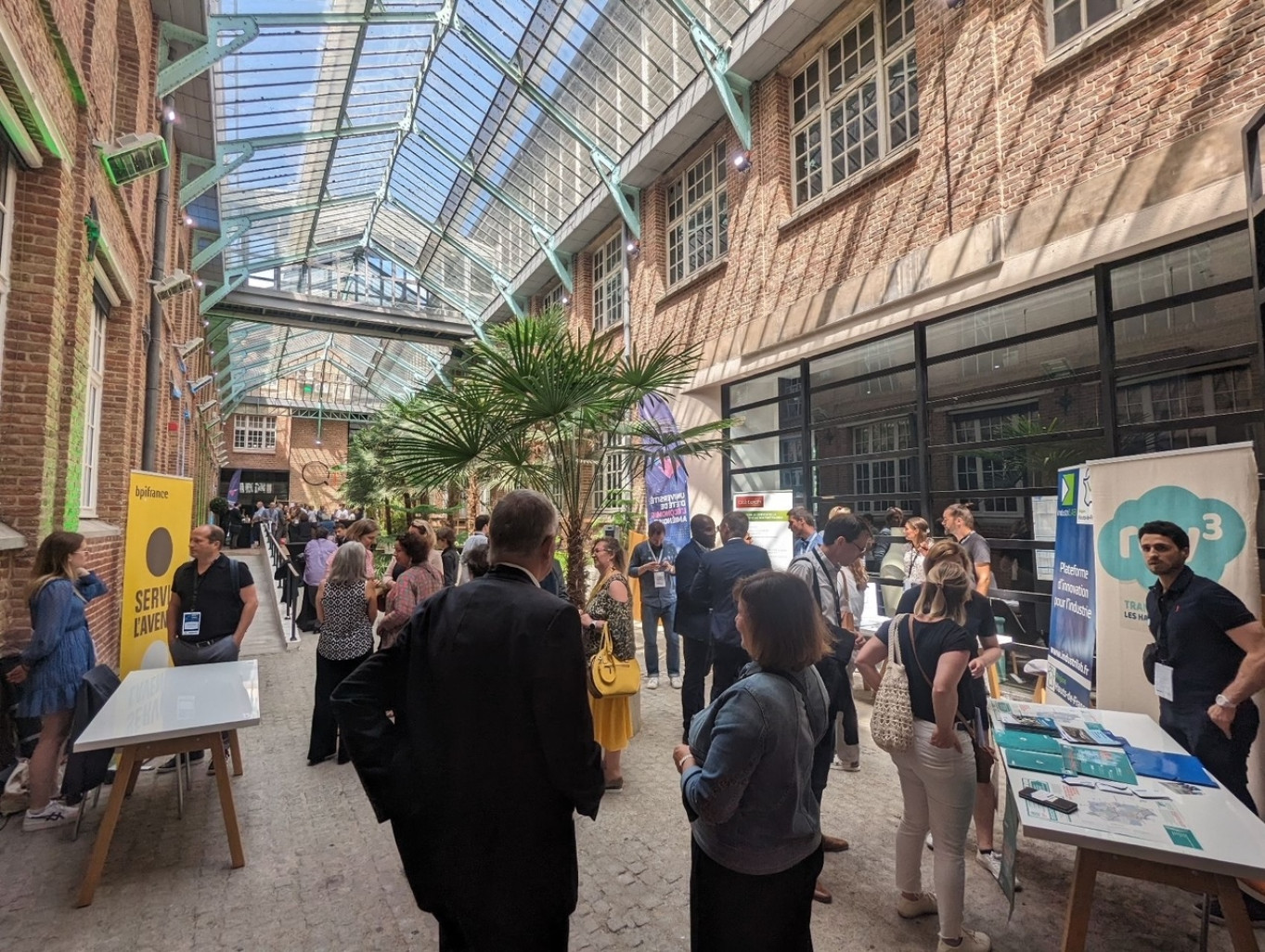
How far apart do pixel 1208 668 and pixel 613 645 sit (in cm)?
294

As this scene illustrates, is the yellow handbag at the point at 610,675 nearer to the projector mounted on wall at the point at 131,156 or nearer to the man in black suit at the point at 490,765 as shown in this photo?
the man in black suit at the point at 490,765

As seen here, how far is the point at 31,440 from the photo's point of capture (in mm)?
4500

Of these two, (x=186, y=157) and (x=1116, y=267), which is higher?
(x=186, y=157)

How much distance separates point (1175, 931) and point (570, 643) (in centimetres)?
303

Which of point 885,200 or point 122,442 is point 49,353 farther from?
point 885,200

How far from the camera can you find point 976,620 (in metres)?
3.37

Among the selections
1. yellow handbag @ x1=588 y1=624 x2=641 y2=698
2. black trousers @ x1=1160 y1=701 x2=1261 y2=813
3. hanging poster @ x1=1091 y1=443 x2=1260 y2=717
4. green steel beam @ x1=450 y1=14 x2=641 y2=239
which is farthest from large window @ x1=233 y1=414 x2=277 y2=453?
black trousers @ x1=1160 y1=701 x2=1261 y2=813

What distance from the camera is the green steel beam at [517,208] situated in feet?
49.7

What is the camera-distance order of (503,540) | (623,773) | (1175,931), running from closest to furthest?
(503,540)
(1175,931)
(623,773)

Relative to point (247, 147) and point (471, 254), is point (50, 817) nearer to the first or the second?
point (247, 147)

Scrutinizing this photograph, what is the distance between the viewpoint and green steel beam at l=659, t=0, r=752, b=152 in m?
9.09

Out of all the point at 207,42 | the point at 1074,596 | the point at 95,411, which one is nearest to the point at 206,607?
the point at 95,411

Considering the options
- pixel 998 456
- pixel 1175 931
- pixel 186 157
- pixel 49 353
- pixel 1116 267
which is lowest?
pixel 1175 931

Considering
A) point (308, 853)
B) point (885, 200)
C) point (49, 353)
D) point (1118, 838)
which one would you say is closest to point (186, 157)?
point (49, 353)
